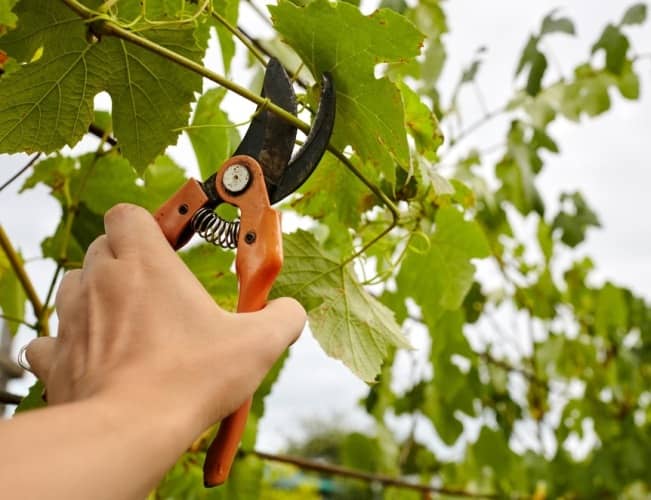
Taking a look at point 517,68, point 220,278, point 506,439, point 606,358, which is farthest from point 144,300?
point 606,358

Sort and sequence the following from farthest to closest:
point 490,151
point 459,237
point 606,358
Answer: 1. point 606,358
2. point 490,151
3. point 459,237

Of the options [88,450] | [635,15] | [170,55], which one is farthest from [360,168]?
[635,15]

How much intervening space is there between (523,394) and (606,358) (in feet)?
1.14

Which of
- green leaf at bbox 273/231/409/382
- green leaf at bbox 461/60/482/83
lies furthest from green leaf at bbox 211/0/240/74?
green leaf at bbox 461/60/482/83

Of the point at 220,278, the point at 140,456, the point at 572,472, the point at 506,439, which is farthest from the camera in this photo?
the point at 572,472

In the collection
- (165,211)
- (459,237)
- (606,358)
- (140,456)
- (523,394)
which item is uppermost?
(606,358)

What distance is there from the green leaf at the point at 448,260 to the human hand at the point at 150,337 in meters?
0.59

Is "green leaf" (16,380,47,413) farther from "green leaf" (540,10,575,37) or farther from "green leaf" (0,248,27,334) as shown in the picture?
"green leaf" (540,10,575,37)

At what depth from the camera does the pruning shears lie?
499 mm

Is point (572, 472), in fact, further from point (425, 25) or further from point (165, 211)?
point (165, 211)

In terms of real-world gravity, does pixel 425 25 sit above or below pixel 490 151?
above

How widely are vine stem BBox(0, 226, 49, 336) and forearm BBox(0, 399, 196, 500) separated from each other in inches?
19.7

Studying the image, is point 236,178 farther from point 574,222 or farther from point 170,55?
point 574,222

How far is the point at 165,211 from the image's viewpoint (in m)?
0.56
